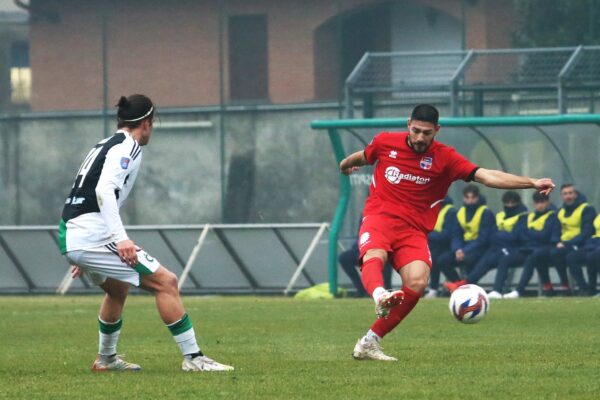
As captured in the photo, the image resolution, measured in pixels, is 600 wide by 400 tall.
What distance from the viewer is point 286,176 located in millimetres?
26938

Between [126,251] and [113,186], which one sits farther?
[113,186]

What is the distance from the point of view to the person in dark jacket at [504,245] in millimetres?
20484

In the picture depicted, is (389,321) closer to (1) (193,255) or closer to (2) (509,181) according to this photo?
(2) (509,181)

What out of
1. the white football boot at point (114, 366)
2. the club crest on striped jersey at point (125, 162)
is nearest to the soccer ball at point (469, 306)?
the white football boot at point (114, 366)

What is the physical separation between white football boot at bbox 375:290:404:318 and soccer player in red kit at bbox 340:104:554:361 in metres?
0.50

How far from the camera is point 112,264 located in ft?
30.9

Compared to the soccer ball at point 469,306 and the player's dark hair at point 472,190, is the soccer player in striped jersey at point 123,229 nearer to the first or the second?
the soccer ball at point 469,306

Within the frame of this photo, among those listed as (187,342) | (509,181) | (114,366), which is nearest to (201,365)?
(187,342)

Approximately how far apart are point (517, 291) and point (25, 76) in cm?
1243

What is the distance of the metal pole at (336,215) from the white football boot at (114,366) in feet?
36.3

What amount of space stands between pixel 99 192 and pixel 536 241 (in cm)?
1206

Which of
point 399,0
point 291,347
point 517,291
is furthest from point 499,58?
point 291,347

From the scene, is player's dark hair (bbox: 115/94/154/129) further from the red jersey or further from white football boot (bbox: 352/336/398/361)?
white football boot (bbox: 352/336/398/361)

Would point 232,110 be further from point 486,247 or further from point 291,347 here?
point 291,347
